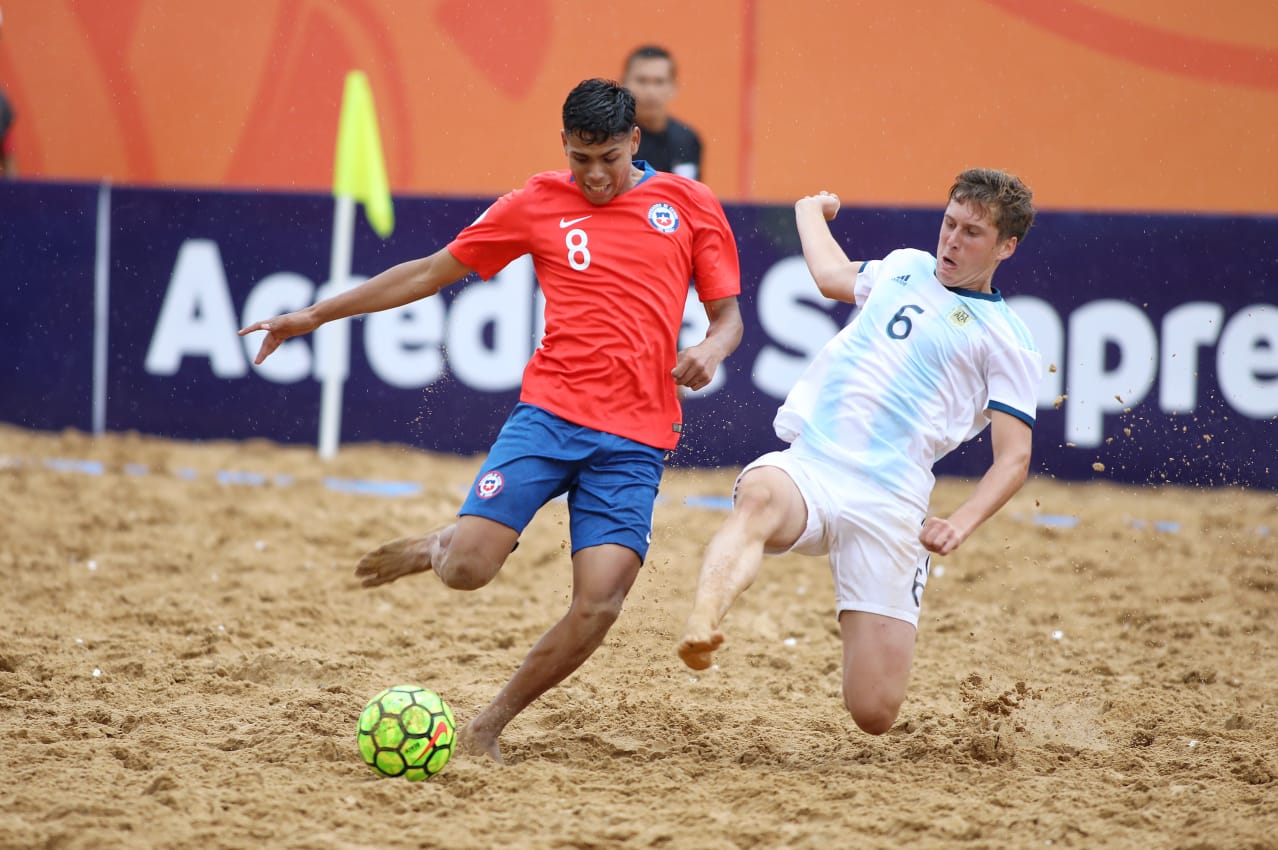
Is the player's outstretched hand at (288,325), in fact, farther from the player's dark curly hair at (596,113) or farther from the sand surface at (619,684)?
the sand surface at (619,684)

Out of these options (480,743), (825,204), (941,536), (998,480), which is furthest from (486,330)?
(941,536)

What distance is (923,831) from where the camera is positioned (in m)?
4.09

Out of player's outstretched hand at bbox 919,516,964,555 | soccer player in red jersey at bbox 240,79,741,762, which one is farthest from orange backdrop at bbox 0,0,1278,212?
player's outstretched hand at bbox 919,516,964,555

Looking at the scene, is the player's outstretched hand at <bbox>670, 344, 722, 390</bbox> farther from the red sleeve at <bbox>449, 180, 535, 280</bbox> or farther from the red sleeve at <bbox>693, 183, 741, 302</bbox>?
the red sleeve at <bbox>449, 180, 535, 280</bbox>

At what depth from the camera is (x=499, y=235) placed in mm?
4984

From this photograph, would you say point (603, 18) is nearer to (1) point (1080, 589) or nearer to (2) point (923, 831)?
(1) point (1080, 589)

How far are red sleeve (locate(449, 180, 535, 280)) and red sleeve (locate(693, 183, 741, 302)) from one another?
1.99 ft

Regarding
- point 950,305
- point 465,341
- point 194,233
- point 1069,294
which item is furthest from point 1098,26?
point 950,305

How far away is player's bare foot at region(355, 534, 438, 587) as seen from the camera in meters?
4.97

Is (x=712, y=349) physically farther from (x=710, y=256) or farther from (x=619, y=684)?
(x=619, y=684)

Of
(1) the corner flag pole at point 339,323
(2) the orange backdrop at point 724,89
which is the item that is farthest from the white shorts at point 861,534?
(2) the orange backdrop at point 724,89

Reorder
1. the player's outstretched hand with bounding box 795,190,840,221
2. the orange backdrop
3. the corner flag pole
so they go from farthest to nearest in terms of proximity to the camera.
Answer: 1. the orange backdrop
2. the corner flag pole
3. the player's outstretched hand with bounding box 795,190,840,221

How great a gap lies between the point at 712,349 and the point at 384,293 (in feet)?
4.07

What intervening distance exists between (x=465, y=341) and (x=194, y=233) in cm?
229
